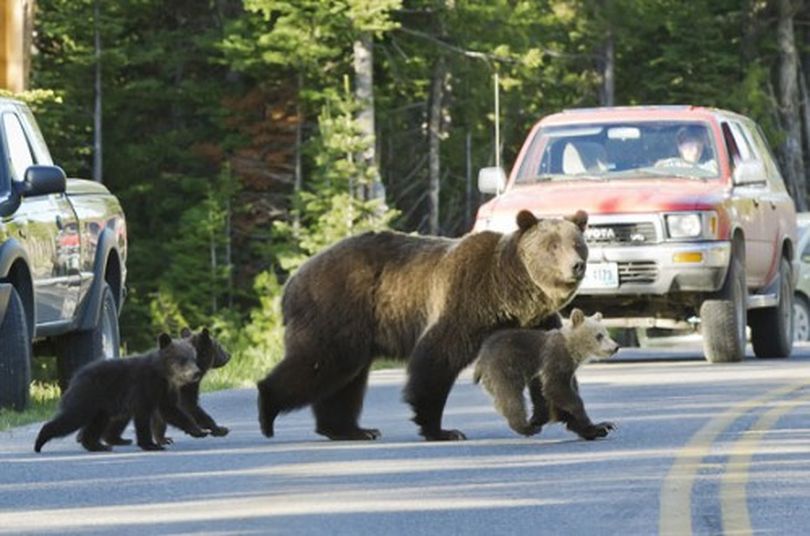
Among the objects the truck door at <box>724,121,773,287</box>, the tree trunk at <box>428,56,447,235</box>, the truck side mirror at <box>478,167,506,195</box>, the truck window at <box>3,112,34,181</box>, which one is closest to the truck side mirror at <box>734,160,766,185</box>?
the truck door at <box>724,121,773,287</box>

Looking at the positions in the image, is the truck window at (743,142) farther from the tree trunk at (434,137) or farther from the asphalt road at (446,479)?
the tree trunk at (434,137)

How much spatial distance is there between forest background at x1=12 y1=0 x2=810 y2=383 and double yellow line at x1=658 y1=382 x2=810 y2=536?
24.7m

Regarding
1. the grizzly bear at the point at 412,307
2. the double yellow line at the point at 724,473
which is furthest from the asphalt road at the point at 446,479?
the grizzly bear at the point at 412,307

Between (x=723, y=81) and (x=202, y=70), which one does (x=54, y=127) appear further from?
(x=723, y=81)

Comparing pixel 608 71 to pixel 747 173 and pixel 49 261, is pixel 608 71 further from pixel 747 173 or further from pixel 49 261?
pixel 49 261

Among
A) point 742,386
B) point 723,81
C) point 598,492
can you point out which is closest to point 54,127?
Result: point 723,81

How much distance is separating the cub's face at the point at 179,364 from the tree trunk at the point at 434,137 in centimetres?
3738

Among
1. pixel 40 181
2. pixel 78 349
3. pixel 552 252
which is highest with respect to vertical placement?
pixel 40 181

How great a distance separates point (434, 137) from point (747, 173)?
30379 mm

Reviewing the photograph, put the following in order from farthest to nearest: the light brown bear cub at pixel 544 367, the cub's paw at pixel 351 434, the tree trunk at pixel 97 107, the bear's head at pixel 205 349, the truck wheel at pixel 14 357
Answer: the tree trunk at pixel 97 107 < the truck wheel at pixel 14 357 < the cub's paw at pixel 351 434 < the bear's head at pixel 205 349 < the light brown bear cub at pixel 544 367

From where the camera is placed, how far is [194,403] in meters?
13.9

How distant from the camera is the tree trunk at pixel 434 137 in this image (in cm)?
5141

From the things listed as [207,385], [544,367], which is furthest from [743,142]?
[544,367]

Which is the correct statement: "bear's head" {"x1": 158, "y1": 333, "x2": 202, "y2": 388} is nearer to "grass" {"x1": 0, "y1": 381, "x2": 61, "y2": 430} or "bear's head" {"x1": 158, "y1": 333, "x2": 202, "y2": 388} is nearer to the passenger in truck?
"grass" {"x1": 0, "y1": 381, "x2": 61, "y2": 430}
